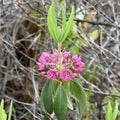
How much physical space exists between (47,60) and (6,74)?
4.08ft

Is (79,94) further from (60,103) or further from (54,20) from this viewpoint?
(54,20)

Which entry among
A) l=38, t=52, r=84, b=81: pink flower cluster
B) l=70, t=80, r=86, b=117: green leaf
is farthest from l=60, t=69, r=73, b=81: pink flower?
l=70, t=80, r=86, b=117: green leaf

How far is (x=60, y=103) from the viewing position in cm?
143

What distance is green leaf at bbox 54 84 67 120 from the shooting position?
4.65ft

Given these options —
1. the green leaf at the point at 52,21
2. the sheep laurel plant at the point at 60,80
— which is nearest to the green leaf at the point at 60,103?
the sheep laurel plant at the point at 60,80

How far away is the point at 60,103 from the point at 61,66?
13 centimetres

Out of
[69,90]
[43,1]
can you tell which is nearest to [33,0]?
[43,1]

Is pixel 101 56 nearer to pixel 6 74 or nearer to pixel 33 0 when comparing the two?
pixel 33 0

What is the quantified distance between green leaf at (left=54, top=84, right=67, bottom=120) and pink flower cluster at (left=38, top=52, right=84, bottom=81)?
0.05m

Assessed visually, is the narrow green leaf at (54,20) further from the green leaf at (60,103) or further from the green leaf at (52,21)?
the green leaf at (60,103)

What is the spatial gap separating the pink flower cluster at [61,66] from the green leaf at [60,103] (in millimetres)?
48

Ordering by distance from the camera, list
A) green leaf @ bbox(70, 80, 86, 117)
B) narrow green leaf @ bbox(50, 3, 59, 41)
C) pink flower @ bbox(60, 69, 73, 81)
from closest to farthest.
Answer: narrow green leaf @ bbox(50, 3, 59, 41), pink flower @ bbox(60, 69, 73, 81), green leaf @ bbox(70, 80, 86, 117)

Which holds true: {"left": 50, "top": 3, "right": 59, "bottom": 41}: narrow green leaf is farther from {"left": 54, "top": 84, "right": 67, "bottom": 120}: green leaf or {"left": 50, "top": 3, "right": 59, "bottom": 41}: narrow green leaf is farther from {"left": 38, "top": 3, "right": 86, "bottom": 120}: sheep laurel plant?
{"left": 54, "top": 84, "right": 67, "bottom": 120}: green leaf

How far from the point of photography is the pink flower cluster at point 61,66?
1386 millimetres
